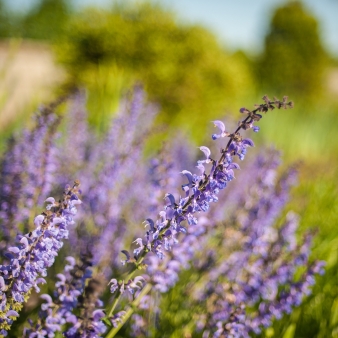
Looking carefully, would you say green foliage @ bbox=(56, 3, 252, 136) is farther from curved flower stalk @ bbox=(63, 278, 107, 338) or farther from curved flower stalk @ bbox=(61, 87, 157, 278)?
curved flower stalk @ bbox=(63, 278, 107, 338)

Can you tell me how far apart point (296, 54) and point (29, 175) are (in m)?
17.2

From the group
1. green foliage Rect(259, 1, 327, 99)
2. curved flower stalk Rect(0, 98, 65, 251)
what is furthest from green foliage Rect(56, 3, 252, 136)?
green foliage Rect(259, 1, 327, 99)

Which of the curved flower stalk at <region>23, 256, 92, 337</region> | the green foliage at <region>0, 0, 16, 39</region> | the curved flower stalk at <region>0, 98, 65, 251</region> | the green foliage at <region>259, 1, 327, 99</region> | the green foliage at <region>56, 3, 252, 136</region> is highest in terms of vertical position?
the green foliage at <region>259, 1, 327, 99</region>

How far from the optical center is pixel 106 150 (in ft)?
11.3

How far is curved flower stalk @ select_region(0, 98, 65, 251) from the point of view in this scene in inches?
94.1

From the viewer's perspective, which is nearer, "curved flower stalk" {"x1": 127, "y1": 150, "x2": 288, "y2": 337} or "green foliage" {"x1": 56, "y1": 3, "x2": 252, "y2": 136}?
"curved flower stalk" {"x1": 127, "y1": 150, "x2": 288, "y2": 337}

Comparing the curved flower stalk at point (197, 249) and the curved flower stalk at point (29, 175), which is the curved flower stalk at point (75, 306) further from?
the curved flower stalk at point (29, 175)

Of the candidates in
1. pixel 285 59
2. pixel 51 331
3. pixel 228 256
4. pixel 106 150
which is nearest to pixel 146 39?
pixel 106 150

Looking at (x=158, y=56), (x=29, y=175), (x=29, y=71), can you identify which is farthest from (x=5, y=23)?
(x=29, y=175)

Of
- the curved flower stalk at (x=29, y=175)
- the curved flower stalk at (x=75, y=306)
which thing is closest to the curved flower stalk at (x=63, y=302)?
the curved flower stalk at (x=75, y=306)

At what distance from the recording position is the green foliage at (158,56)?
927 centimetres

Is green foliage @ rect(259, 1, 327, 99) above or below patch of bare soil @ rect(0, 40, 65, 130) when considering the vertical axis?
above

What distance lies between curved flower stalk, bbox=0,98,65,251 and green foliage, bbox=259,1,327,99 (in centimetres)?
1585

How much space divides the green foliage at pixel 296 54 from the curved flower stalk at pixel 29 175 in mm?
15850
